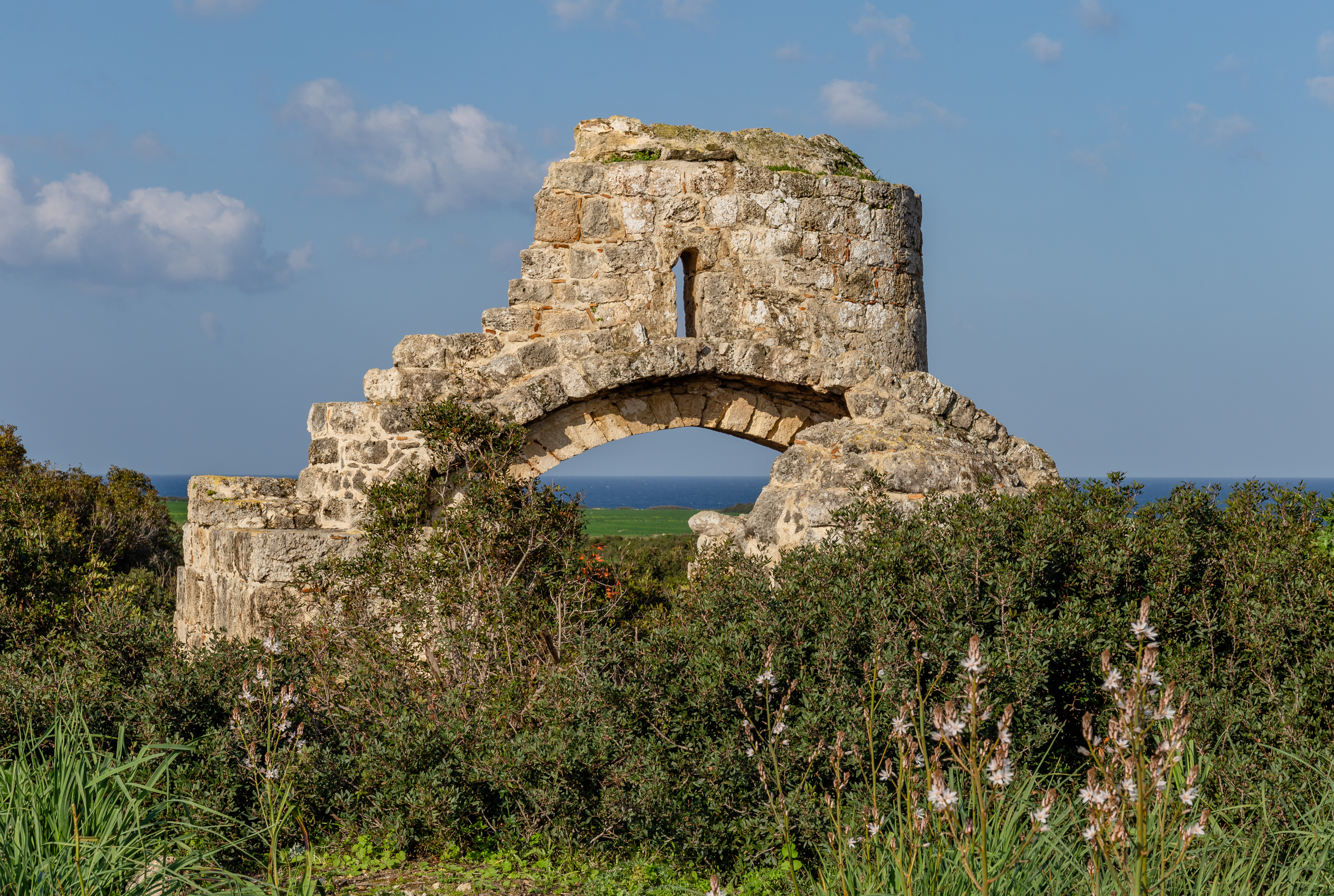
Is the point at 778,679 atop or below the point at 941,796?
below

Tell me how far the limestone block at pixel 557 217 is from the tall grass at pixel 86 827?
5.29 m

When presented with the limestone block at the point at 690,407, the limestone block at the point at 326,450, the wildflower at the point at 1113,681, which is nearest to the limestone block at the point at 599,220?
the limestone block at the point at 690,407

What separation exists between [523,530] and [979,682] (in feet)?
13.9

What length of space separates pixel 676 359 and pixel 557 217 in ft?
5.11

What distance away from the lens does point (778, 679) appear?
383 cm

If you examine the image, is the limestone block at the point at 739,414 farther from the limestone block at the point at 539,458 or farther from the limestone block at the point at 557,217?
the limestone block at the point at 557,217

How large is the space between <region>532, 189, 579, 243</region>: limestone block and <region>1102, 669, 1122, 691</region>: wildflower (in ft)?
22.6

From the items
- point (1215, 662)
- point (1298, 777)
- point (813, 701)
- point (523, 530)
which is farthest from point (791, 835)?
point (523, 530)

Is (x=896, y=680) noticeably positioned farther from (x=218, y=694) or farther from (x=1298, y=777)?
(x=218, y=694)

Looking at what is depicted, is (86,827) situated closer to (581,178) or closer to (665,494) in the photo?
(581,178)

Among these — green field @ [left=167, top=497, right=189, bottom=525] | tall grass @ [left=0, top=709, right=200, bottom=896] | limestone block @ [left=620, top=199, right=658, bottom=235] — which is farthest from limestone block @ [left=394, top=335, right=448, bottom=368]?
tall grass @ [left=0, top=709, right=200, bottom=896]

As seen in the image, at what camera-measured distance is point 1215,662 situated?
4.49 meters

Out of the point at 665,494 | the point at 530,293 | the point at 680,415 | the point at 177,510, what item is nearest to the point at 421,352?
the point at 530,293

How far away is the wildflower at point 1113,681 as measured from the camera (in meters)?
2.02
